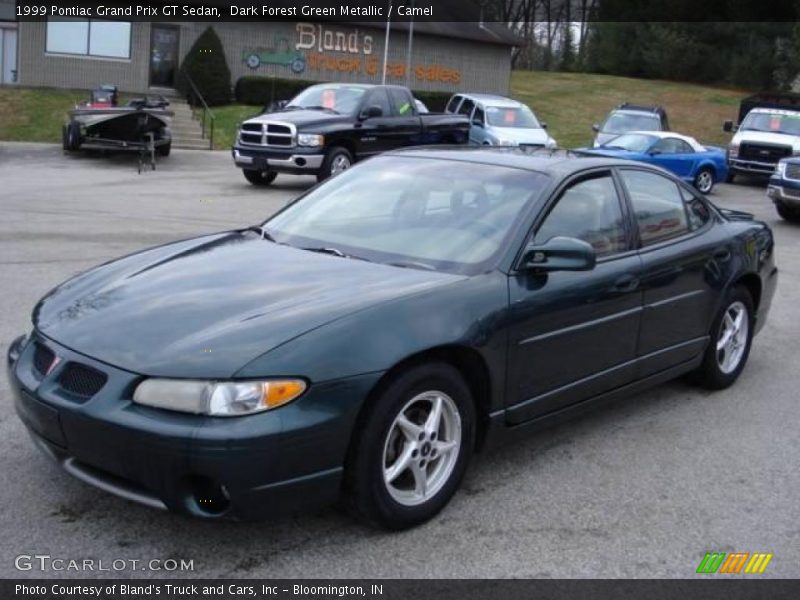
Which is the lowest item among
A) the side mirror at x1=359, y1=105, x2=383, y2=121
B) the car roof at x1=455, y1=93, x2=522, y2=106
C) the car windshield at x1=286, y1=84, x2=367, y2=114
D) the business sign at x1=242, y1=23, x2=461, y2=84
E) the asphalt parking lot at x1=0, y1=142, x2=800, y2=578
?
the asphalt parking lot at x1=0, y1=142, x2=800, y2=578

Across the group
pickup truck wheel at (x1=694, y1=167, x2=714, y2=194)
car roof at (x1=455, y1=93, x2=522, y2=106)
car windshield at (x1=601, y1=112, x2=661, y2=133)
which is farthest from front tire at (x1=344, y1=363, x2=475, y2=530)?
car windshield at (x1=601, y1=112, x2=661, y2=133)

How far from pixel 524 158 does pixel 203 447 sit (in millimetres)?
2630

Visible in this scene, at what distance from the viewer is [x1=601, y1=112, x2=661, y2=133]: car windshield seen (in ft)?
77.8

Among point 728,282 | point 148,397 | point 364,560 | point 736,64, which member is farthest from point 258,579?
point 736,64

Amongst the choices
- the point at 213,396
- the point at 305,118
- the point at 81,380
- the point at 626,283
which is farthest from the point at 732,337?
the point at 305,118

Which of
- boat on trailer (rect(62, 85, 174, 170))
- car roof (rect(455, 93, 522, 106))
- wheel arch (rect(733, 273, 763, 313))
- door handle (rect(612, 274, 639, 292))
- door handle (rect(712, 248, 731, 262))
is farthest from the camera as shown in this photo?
car roof (rect(455, 93, 522, 106))

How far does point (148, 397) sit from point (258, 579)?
0.76 metres

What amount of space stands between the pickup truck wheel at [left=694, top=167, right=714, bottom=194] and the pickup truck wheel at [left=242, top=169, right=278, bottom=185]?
31.4 feet

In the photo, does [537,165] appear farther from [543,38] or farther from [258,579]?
[543,38]

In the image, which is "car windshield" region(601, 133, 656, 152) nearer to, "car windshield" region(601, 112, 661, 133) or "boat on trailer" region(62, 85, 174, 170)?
"car windshield" region(601, 112, 661, 133)

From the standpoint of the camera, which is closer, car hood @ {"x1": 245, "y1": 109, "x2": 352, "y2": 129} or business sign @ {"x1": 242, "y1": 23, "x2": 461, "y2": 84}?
car hood @ {"x1": 245, "y1": 109, "x2": 352, "y2": 129}

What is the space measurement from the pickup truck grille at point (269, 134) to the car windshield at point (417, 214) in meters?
11.1

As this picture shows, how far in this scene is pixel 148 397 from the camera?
126 inches

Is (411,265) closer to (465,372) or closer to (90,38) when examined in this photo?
(465,372)
